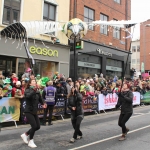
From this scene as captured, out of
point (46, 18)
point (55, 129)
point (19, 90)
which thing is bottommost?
point (55, 129)

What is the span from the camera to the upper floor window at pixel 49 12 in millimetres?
15383

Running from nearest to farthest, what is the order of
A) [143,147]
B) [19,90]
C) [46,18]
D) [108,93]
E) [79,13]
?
1. [143,147]
2. [19,90]
3. [108,93]
4. [46,18]
5. [79,13]

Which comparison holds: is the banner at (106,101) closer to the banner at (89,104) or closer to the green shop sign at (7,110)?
the banner at (89,104)

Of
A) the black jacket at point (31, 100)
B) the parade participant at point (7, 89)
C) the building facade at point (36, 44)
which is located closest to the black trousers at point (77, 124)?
the black jacket at point (31, 100)

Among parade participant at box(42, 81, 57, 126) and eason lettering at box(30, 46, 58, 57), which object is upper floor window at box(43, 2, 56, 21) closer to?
eason lettering at box(30, 46, 58, 57)

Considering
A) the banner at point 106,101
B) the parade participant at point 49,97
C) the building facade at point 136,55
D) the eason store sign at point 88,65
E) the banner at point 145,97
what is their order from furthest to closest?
the building facade at point 136,55 → the eason store sign at point 88,65 → the banner at point 145,97 → the banner at point 106,101 → the parade participant at point 49,97

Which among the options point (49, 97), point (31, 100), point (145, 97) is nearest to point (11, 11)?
point (49, 97)

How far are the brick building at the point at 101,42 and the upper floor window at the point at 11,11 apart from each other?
505 cm

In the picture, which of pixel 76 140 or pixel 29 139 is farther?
pixel 76 140

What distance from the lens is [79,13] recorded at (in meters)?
17.9

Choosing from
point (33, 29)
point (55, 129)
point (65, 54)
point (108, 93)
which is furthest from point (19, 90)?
point (65, 54)

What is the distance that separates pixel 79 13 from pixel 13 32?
36.4ft

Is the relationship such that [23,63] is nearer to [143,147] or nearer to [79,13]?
[79,13]

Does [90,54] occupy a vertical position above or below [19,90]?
above
